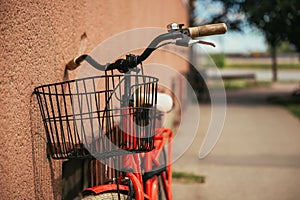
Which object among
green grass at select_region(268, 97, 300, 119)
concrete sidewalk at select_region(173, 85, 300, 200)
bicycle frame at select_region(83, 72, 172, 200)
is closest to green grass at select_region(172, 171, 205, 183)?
concrete sidewalk at select_region(173, 85, 300, 200)

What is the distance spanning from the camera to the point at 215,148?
8055 mm

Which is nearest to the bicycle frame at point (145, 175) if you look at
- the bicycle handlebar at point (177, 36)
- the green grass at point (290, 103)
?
the bicycle handlebar at point (177, 36)

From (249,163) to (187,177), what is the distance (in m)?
1.20

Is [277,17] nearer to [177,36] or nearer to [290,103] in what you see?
[290,103]

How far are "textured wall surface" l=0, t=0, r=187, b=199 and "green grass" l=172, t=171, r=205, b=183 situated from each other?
256 cm

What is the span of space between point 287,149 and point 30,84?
589cm

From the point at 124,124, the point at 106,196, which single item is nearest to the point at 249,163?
the point at 124,124

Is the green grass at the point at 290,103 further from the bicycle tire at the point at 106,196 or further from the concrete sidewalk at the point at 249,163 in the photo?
the bicycle tire at the point at 106,196

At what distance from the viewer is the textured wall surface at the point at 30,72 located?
2424 mm

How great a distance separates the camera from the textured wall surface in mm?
2424

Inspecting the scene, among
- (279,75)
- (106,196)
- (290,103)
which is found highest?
(279,75)

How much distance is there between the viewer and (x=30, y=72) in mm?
2750

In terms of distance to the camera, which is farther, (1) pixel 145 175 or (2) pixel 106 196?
(1) pixel 145 175

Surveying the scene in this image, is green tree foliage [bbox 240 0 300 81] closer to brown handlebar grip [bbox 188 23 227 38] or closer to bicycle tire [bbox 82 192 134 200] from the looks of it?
brown handlebar grip [bbox 188 23 227 38]
